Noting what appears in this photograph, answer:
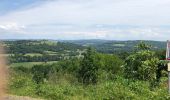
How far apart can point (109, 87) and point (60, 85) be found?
7.82ft

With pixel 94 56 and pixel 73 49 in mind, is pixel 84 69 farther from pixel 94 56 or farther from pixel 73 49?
pixel 73 49

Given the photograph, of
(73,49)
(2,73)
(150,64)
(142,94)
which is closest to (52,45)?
(73,49)

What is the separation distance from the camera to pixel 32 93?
35.1 ft

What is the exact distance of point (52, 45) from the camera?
269 feet

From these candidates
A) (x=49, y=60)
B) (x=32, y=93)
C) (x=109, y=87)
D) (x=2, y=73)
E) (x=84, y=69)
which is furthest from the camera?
(x=49, y=60)

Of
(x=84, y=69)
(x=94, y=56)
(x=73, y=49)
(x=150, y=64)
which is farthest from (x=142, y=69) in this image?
(x=73, y=49)

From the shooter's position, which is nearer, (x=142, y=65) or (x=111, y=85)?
(x=111, y=85)

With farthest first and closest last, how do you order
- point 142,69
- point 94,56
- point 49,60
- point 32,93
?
point 49,60 → point 94,56 → point 142,69 → point 32,93

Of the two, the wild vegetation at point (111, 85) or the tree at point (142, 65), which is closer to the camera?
the wild vegetation at point (111, 85)

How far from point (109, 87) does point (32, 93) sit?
2713 millimetres

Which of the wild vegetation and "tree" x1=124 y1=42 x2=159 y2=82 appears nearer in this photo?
the wild vegetation

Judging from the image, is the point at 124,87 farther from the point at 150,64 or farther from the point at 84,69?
the point at 84,69

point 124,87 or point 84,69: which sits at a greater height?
point 124,87

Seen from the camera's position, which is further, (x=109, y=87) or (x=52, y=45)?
(x=52, y=45)
